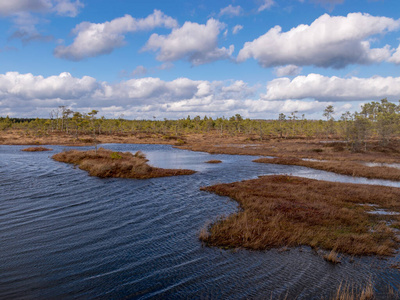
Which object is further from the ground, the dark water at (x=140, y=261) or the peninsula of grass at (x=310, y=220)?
the peninsula of grass at (x=310, y=220)

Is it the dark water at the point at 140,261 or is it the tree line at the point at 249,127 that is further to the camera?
the tree line at the point at 249,127

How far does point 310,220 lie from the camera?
1786 cm

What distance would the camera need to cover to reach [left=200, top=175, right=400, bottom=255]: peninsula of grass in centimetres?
1448

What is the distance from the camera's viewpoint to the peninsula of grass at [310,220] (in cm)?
1448

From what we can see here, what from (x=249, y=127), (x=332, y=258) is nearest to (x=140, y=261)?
(x=332, y=258)

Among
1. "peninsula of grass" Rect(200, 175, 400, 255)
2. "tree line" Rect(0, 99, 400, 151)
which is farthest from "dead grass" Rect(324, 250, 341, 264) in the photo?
"tree line" Rect(0, 99, 400, 151)

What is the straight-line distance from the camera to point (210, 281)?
36.3ft

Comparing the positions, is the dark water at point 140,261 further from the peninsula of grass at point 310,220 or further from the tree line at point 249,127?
the tree line at point 249,127

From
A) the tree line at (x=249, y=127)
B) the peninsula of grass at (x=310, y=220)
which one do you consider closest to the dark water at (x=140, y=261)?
the peninsula of grass at (x=310, y=220)

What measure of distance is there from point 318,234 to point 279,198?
822 centimetres

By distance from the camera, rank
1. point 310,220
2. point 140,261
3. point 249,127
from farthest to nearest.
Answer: point 249,127 → point 310,220 → point 140,261

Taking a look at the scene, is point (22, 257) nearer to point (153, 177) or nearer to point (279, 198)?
point (279, 198)

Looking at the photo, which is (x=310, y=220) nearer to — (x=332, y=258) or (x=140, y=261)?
(x=332, y=258)

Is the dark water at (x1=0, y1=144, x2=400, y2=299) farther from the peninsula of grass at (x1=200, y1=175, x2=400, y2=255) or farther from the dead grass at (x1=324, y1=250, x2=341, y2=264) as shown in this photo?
the peninsula of grass at (x1=200, y1=175, x2=400, y2=255)
